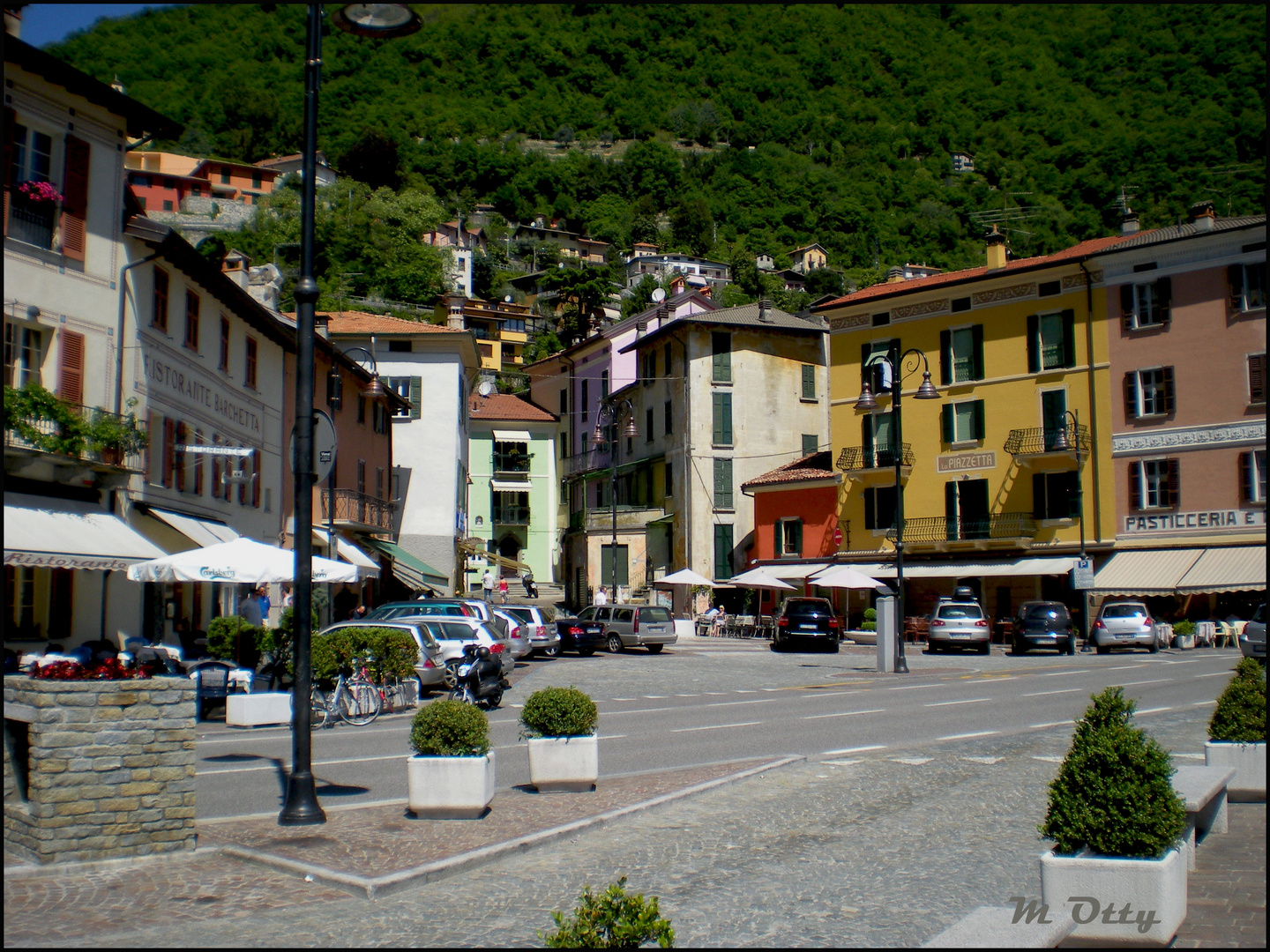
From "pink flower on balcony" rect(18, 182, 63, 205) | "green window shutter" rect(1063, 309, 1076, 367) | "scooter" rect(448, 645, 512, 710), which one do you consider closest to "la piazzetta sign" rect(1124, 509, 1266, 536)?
"green window shutter" rect(1063, 309, 1076, 367)

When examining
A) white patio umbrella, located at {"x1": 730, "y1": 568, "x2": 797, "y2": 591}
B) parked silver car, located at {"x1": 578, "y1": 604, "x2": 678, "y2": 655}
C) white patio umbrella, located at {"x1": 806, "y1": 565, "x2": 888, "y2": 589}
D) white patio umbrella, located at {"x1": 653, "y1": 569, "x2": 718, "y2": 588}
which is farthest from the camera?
white patio umbrella, located at {"x1": 653, "y1": 569, "x2": 718, "y2": 588}

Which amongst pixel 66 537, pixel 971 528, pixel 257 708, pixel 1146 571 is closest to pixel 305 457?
pixel 257 708

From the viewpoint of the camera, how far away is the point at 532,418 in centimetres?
7288

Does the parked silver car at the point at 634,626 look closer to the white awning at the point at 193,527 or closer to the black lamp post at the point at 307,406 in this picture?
the white awning at the point at 193,527

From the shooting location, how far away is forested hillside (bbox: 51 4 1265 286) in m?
106

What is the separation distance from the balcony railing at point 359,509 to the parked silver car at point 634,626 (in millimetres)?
8522

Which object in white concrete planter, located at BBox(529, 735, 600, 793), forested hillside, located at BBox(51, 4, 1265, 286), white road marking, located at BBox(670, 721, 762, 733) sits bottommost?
white road marking, located at BBox(670, 721, 762, 733)

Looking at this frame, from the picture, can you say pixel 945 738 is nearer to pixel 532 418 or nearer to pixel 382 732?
pixel 382 732

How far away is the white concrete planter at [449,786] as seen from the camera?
9859 millimetres

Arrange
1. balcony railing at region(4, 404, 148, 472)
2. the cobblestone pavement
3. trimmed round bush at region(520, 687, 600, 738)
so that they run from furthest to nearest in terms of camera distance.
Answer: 1. balcony railing at region(4, 404, 148, 472)
2. trimmed round bush at region(520, 687, 600, 738)
3. the cobblestone pavement

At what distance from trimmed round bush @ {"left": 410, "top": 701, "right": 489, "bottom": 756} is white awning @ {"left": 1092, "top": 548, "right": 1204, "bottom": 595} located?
107 ft

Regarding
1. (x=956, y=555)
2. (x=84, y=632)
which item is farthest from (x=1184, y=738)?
(x=956, y=555)

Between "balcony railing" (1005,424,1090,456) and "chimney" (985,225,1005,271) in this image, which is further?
"chimney" (985,225,1005,271)

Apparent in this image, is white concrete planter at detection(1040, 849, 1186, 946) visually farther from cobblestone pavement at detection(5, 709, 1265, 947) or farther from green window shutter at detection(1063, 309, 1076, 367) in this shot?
green window shutter at detection(1063, 309, 1076, 367)
